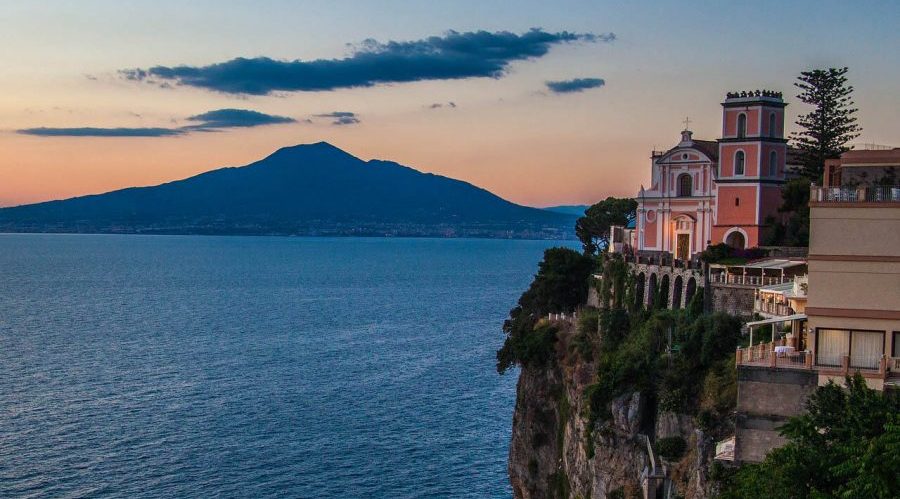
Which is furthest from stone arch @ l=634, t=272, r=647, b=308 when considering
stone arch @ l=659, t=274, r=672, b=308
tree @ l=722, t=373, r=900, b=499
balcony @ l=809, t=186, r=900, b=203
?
tree @ l=722, t=373, r=900, b=499

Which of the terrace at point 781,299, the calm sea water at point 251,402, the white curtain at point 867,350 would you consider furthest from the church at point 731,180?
the white curtain at point 867,350

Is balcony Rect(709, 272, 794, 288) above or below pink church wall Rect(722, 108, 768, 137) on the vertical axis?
below

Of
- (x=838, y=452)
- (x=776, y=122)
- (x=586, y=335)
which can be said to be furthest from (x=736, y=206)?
(x=838, y=452)

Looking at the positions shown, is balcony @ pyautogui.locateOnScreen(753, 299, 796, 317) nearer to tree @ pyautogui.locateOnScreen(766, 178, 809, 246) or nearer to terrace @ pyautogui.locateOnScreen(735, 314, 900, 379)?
terrace @ pyautogui.locateOnScreen(735, 314, 900, 379)

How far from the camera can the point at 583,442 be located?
44938 mm

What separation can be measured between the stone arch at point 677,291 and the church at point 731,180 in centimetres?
503

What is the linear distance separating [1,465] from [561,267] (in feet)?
107

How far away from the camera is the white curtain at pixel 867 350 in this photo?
28.1 metres

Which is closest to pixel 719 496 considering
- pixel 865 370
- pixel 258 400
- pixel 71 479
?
pixel 865 370

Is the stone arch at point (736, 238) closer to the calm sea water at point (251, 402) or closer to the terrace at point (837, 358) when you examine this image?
the calm sea water at point (251, 402)

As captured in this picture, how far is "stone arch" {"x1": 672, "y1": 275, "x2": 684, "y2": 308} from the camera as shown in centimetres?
4891

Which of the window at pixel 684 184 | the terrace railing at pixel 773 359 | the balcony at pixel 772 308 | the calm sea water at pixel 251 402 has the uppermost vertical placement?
the window at pixel 684 184

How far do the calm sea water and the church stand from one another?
16.7 meters

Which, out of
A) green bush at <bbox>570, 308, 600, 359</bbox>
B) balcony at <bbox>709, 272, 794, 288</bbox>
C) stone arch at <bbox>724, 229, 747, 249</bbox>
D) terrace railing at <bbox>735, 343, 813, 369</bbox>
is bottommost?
green bush at <bbox>570, 308, 600, 359</bbox>
